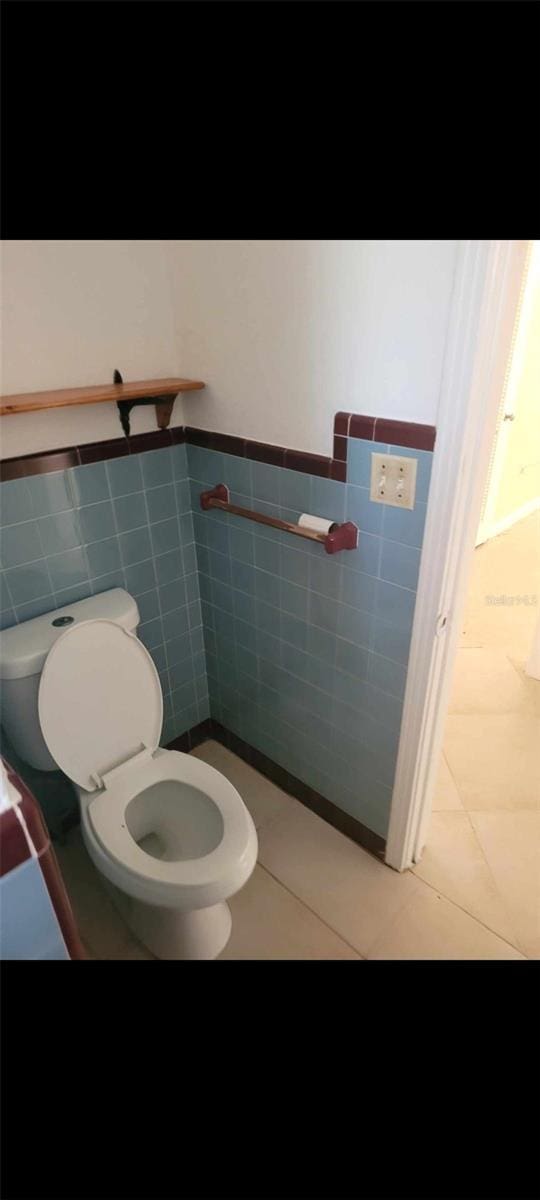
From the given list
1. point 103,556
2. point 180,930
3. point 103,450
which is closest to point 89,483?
point 103,450

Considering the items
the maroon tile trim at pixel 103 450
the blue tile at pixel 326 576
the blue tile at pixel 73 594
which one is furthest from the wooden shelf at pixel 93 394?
the blue tile at pixel 326 576

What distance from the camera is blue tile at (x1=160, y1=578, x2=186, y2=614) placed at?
1.67 m

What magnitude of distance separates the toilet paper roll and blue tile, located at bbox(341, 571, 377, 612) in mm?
121

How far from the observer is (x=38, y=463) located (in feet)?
4.16

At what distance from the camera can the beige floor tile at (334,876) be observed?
144 cm

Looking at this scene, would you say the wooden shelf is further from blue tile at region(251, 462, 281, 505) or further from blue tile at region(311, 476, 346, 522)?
blue tile at region(311, 476, 346, 522)

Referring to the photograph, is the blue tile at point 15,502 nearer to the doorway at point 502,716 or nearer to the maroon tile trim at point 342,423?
the maroon tile trim at point 342,423

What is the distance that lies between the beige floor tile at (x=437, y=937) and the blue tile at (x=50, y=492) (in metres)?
1.34

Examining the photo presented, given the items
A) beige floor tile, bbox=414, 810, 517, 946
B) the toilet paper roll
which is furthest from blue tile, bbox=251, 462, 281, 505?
beige floor tile, bbox=414, 810, 517, 946

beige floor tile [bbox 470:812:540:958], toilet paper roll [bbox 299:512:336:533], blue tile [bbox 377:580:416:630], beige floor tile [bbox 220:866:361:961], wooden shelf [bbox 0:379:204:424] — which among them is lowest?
beige floor tile [bbox 470:812:540:958]

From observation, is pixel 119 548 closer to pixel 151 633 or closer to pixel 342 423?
pixel 151 633
